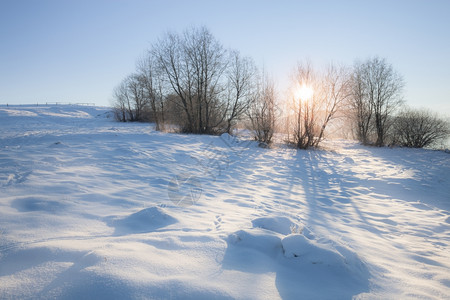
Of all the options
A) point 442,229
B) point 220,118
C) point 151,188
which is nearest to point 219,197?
→ point 151,188

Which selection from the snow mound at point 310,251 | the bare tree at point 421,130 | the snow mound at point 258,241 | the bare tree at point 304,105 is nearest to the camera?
the snow mound at point 310,251

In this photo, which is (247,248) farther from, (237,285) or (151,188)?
(151,188)


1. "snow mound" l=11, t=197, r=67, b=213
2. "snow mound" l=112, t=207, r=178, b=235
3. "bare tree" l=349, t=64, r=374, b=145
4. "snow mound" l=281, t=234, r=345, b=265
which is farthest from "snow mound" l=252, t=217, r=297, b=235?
"bare tree" l=349, t=64, r=374, b=145

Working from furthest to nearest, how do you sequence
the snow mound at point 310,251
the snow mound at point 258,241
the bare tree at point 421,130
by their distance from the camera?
1. the bare tree at point 421,130
2. the snow mound at point 258,241
3. the snow mound at point 310,251

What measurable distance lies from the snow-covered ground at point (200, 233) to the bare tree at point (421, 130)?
49.5 ft

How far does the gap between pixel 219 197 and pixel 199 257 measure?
8.92 feet

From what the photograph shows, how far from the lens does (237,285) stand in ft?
5.84

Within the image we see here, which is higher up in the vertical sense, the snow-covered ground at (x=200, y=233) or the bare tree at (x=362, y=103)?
the bare tree at (x=362, y=103)

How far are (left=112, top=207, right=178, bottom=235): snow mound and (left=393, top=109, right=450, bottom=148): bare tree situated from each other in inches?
899

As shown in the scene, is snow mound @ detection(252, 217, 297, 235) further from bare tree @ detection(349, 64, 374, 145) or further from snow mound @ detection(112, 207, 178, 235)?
bare tree @ detection(349, 64, 374, 145)

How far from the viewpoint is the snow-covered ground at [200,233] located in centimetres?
175

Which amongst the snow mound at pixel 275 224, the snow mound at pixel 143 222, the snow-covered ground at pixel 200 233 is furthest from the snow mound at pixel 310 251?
the snow mound at pixel 143 222

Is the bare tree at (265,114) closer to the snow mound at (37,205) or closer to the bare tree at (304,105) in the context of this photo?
the bare tree at (304,105)

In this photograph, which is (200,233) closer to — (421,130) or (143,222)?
(143,222)
